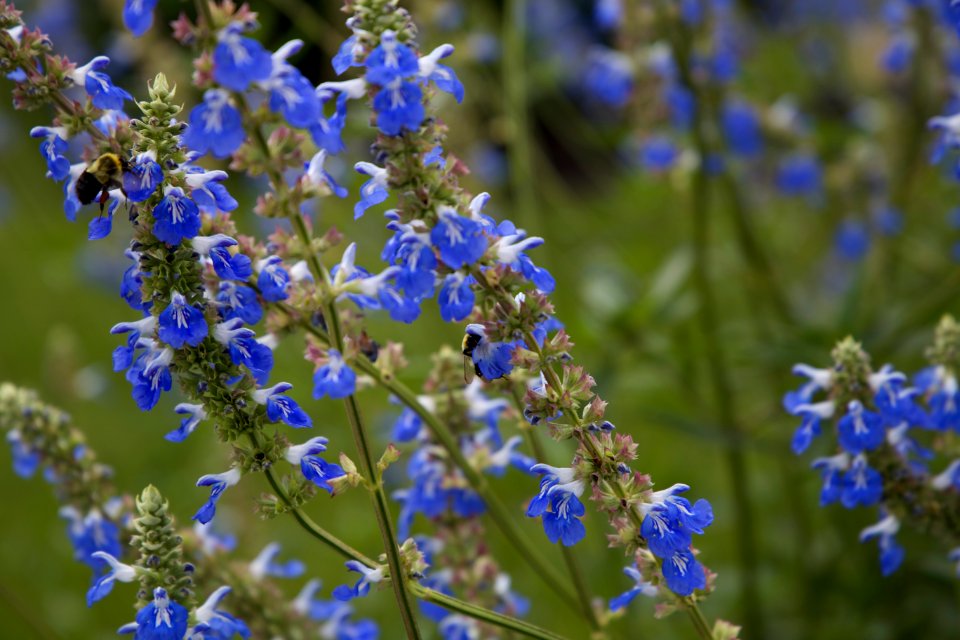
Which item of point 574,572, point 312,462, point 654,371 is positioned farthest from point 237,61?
point 654,371

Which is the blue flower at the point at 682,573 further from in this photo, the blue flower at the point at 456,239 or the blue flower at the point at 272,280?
the blue flower at the point at 272,280

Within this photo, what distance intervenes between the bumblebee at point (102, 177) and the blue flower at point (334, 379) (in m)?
0.50

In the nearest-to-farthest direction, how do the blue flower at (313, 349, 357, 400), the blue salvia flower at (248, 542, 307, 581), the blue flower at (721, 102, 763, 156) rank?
the blue flower at (313, 349, 357, 400)
the blue salvia flower at (248, 542, 307, 581)
the blue flower at (721, 102, 763, 156)

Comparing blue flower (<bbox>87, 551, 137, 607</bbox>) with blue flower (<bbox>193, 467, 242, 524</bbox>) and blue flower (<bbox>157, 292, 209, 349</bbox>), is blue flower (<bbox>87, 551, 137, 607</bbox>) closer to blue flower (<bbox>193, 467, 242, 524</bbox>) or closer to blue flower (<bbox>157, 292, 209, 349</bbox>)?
blue flower (<bbox>193, 467, 242, 524</bbox>)

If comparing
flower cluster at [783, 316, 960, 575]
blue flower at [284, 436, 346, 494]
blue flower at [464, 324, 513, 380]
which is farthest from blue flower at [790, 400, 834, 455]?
blue flower at [284, 436, 346, 494]

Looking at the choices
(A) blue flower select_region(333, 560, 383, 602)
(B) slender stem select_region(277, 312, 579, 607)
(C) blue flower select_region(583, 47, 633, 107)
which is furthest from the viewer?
(C) blue flower select_region(583, 47, 633, 107)

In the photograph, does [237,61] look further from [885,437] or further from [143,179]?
[885,437]

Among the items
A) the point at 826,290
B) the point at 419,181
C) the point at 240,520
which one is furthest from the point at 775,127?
the point at 419,181

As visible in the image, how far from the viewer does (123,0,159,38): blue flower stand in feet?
5.39

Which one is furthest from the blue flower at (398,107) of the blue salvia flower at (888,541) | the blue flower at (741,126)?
the blue flower at (741,126)

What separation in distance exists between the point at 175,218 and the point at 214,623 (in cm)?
85

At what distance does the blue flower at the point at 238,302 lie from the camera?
6.23 feet

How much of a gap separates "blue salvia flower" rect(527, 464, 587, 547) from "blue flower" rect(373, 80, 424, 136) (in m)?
0.66

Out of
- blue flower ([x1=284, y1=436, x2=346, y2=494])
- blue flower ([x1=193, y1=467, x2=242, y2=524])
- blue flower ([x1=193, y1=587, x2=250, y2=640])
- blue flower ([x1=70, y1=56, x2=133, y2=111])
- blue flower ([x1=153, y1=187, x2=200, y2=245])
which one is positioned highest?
blue flower ([x1=70, y1=56, x2=133, y2=111])
